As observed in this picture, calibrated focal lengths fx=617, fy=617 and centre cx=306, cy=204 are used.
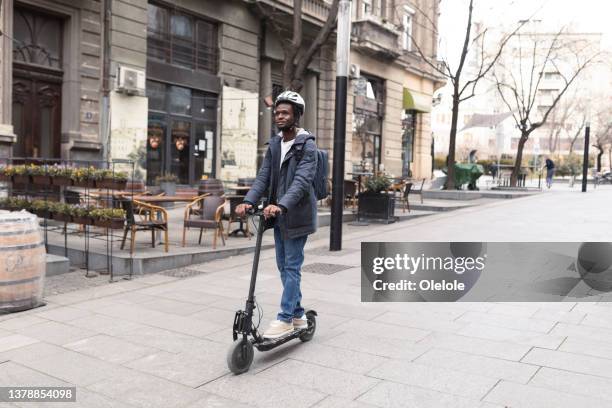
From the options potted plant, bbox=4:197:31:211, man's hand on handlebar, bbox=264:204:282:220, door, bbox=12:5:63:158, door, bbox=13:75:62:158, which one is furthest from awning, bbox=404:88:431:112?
man's hand on handlebar, bbox=264:204:282:220

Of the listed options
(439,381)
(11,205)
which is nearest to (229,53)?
(11,205)

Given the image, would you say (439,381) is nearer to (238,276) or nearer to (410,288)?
(410,288)

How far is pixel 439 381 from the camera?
4.06 m

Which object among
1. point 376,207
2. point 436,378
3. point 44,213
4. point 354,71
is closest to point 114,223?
point 44,213

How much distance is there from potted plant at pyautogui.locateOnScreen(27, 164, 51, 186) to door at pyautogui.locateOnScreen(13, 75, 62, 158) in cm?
532

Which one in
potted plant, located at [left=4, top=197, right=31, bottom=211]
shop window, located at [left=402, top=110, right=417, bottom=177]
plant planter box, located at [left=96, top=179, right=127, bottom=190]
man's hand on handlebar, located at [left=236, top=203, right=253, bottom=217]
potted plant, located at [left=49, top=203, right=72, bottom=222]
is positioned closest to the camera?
man's hand on handlebar, located at [left=236, top=203, right=253, bottom=217]

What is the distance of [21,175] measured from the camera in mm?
8602

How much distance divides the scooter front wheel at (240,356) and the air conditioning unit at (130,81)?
1179 cm

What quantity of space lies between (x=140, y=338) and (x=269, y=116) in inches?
614

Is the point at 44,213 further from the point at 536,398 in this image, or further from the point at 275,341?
the point at 536,398

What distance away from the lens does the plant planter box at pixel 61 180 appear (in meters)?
7.97

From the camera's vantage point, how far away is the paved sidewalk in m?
3.85

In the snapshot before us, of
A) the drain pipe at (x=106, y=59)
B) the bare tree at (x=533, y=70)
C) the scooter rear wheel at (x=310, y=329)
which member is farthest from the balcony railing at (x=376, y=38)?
the scooter rear wheel at (x=310, y=329)

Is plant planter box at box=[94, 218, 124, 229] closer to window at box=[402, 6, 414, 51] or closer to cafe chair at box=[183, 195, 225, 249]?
cafe chair at box=[183, 195, 225, 249]
